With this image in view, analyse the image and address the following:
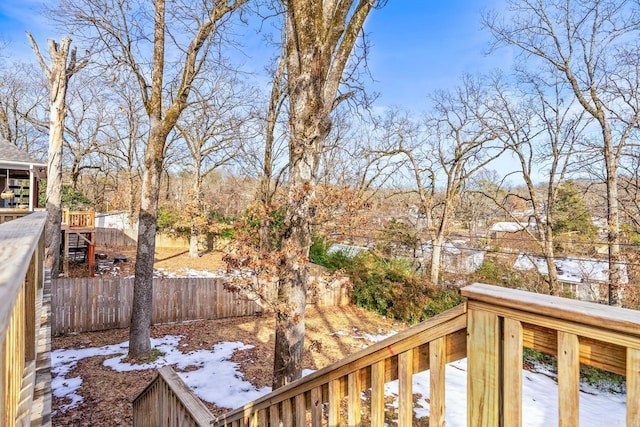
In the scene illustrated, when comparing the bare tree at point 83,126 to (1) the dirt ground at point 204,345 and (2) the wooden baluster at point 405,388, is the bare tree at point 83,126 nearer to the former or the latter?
(1) the dirt ground at point 204,345

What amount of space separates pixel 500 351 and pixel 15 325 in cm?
181

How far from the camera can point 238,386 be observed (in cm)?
562

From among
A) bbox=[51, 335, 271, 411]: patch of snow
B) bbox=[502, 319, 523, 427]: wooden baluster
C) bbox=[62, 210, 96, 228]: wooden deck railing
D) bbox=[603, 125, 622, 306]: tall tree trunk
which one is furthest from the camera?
bbox=[62, 210, 96, 228]: wooden deck railing

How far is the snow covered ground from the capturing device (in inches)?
197

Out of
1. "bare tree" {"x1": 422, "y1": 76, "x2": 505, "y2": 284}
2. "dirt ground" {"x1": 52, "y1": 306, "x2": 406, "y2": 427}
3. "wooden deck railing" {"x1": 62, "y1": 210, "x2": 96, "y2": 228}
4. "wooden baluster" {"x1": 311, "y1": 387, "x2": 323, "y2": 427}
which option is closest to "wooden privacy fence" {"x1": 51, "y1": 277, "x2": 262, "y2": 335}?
"dirt ground" {"x1": 52, "y1": 306, "x2": 406, "y2": 427}

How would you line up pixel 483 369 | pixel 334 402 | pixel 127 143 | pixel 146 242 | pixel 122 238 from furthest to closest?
pixel 127 143 → pixel 122 238 → pixel 146 242 → pixel 334 402 → pixel 483 369

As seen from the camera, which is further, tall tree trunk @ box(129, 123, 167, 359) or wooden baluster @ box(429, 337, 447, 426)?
tall tree trunk @ box(129, 123, 167, 359)

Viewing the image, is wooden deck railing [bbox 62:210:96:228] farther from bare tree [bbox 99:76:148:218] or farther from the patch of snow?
the patch of snow

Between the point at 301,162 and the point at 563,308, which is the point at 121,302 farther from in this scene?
the point at 563,308

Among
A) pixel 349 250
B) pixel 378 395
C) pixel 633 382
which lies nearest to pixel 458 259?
pixel 349 250

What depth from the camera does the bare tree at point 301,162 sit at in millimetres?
4094

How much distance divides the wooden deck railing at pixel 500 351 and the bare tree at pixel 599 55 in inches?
397

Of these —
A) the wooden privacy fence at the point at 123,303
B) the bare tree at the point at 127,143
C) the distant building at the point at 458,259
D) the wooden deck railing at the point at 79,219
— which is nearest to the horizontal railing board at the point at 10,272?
the wooden privacy fence at the point at 123,303

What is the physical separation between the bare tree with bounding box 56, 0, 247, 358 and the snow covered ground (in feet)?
2.98
